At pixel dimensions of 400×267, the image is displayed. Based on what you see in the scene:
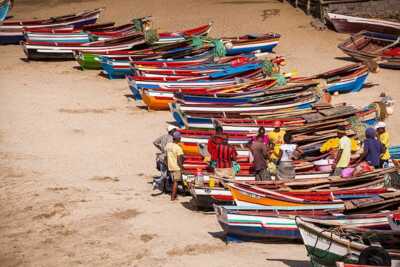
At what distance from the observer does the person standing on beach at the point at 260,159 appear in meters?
19.0

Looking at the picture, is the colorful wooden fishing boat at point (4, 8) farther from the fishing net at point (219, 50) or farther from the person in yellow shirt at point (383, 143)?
the person in yellow shirt at point (383, 143)

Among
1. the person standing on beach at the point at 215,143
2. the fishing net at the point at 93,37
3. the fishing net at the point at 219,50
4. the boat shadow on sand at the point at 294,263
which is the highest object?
the person standing on beach at the point at 215,143

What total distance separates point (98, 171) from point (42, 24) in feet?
61.8

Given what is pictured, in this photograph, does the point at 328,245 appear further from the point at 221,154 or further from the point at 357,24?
the point at 357,24

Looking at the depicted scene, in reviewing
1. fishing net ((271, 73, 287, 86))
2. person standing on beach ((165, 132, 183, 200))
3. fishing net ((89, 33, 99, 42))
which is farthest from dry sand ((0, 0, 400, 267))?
fishing net ((271, 73, 287, 86))

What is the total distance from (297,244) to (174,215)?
296cm

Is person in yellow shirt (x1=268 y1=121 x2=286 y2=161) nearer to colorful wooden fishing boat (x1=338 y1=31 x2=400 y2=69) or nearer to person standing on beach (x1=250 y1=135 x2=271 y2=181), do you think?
person standing on beach (x1=250 y1=135 x2=271 y2=181)

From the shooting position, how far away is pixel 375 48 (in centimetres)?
3425

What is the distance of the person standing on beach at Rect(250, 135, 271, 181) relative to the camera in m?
19.0

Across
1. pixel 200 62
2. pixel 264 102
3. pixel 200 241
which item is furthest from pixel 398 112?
pixel 200 241

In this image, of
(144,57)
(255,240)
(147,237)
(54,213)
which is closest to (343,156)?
(255,240)

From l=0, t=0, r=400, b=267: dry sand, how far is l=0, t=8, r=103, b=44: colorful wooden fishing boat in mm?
844

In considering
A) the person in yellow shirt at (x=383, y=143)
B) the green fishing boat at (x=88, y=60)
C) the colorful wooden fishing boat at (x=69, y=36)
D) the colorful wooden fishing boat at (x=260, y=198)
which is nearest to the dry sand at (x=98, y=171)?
the green fishing boat at (x=88, y=60)

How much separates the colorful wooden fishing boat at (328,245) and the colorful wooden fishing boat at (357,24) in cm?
2153
